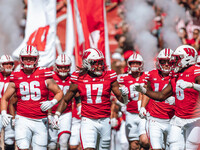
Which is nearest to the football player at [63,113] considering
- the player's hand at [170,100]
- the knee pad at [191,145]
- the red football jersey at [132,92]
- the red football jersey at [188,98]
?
the red football jersey at [132,92]

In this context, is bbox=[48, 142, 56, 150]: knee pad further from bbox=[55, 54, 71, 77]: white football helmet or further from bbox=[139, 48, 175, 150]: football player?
bbox=[139, 48, 175, 150]: football player

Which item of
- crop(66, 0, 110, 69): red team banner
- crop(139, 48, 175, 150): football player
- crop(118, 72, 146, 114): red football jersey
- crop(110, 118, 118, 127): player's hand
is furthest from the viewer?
crop(110, 118, 118, 127): player's hand

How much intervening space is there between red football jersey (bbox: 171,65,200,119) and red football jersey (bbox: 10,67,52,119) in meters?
2.18

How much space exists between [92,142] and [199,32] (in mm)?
6435

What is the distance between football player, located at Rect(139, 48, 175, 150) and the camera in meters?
7.91

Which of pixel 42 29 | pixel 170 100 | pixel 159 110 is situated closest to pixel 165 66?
pixel 170 100

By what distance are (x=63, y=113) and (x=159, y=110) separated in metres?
1.94

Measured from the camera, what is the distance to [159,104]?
8.19 m

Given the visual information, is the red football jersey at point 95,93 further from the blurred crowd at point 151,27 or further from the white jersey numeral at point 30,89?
the blurred crowd at point 151,27

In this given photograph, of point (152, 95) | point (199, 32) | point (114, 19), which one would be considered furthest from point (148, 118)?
point (114, 19)

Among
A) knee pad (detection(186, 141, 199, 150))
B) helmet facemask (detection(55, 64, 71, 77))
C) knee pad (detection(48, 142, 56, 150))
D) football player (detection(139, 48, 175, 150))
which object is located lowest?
knee pad (detection(48, 142, 56, 150))

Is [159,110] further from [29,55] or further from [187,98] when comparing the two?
[29,55]

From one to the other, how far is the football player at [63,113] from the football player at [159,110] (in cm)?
157

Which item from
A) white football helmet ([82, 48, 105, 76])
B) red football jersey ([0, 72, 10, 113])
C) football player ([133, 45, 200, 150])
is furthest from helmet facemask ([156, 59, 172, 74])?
red football jersey ([0, 72, 10, 113])
